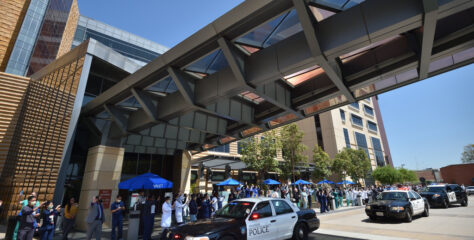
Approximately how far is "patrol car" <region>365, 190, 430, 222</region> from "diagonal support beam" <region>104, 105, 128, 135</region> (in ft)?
45.5

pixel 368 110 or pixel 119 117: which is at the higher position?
pixel 368 110

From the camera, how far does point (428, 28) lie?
4777 mm

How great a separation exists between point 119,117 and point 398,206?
14.9 m

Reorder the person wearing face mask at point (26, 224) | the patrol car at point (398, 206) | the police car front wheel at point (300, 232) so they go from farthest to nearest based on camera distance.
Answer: the patrol car at point (398, 206) → the police car front wheel at point (300, 232) → the person wearing face mask at point (26, 224)

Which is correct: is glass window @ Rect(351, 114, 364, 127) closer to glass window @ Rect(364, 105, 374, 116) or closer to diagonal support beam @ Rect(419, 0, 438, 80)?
glass window @ Rect(364, 105, 374, 116)

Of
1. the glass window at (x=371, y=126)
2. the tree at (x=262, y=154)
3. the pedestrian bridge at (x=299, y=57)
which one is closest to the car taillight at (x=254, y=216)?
the pedestrian bridge at (x=299, y=57)

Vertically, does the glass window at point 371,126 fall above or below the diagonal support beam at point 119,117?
above

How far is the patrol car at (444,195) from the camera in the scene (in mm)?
16484

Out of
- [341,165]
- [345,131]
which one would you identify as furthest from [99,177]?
[345,131]

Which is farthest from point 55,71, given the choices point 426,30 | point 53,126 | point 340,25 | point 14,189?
point 426,30

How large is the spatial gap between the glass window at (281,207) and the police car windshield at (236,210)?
0.90m

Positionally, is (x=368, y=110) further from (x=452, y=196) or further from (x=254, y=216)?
(x=254, y=216)

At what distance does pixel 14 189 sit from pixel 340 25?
1490 cm

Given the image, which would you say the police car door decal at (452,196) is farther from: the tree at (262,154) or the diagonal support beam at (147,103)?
the diagonal support beam at (147,103)
